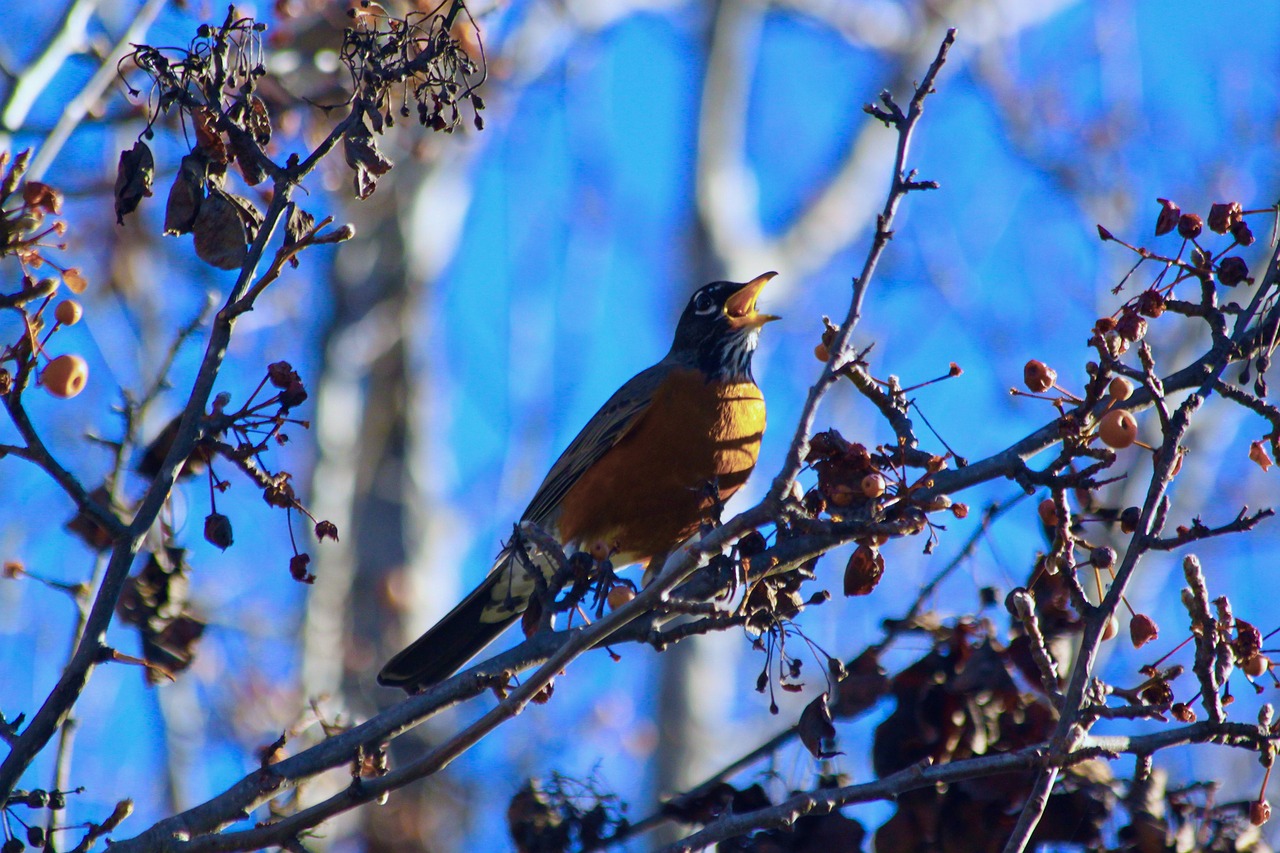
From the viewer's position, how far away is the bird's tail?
178 inches

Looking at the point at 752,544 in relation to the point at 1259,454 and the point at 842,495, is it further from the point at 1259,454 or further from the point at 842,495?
the point at 1259,454

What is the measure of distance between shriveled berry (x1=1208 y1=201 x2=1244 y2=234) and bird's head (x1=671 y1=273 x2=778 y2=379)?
7.97ft

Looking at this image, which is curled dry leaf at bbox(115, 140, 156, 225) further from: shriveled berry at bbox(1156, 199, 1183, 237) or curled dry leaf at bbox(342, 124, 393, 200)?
shriveled berry at bbox(1156, 199, 1183, 237)

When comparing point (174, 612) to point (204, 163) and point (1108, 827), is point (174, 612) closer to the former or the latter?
point (204, 163)

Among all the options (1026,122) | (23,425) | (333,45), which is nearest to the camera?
(23,425)

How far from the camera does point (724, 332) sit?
207 inches

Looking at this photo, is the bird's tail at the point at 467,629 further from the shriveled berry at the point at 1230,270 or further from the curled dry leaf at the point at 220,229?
the shriveled berry at the point at 1230,270

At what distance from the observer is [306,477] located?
9.31 metres

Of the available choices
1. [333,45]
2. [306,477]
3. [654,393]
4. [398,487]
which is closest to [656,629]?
[654,393]

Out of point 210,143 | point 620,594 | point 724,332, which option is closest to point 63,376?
point 210,143

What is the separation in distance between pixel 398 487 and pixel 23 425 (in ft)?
22.0

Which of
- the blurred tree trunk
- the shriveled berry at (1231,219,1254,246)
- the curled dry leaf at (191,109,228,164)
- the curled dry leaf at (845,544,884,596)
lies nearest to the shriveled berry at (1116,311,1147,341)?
the shriveled berry at (1231,219,1254,246)

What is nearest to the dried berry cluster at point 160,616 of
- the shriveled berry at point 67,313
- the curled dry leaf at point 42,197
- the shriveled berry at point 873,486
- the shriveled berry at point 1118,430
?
the shriveled berry at point 67,313

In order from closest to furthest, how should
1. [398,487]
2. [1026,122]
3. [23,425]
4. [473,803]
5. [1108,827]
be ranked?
[23,425] → [1108,827] → [473,803] → [398,487] → [1026,122]
